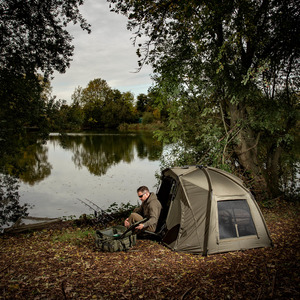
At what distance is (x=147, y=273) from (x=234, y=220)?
93.5 inches

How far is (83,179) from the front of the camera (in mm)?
19609

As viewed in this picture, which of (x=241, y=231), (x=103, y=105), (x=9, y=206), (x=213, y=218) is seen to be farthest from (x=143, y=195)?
(x=103, y=105)

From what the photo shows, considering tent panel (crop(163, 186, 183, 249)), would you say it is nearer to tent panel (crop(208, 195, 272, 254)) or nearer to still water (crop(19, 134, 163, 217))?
tent panel (crop(208, 195, 272, 254))

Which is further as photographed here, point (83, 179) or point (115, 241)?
point (83, 179)

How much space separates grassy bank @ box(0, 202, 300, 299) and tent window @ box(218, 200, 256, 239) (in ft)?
1.43

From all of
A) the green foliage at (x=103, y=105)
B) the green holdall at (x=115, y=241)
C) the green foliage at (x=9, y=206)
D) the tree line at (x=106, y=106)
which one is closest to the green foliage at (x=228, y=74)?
the green holdall at (x=115, y=241)

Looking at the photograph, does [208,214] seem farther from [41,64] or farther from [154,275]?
[41,64]

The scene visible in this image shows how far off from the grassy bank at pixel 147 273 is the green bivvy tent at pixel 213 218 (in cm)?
24

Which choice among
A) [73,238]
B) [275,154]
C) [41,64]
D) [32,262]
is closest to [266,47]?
[275,154]

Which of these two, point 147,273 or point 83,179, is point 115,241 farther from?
point 83,179

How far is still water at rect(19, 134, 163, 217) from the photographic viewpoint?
45.3ft

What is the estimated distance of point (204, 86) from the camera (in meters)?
10.2

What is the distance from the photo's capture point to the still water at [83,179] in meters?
13.8

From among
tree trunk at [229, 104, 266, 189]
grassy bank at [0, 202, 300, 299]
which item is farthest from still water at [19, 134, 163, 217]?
grassy bank at [0, 202, 300, 299]
